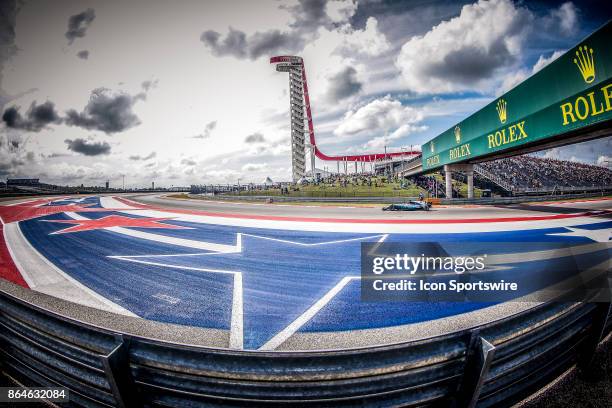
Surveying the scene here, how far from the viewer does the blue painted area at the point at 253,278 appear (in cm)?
404

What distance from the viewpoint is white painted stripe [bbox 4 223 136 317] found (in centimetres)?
469

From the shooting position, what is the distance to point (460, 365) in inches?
75.0

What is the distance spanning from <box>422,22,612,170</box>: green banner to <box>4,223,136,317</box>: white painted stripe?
18.2 m

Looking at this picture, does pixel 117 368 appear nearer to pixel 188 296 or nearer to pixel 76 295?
pixel 188 296

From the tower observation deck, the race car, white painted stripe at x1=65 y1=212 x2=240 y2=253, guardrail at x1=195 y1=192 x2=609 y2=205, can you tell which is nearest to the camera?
white painted stripe at x1=65 y1=212 x2=240 y2=253

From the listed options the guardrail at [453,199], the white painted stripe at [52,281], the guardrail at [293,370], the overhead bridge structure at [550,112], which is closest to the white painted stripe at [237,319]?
the guardrail at [293,370]

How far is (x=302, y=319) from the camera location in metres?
3.96

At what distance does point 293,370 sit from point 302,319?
2.44m

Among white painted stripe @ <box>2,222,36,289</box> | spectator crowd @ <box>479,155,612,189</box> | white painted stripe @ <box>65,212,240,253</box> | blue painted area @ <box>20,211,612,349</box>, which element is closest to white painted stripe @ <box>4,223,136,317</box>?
white painted stripe @ <box>2,222,36,289</box>

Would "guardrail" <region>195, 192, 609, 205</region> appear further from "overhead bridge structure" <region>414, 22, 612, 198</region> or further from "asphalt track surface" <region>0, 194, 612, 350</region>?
"asphalt track surface" <region>0, 194, 612, 350</region>

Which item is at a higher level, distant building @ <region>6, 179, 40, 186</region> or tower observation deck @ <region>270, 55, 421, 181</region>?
tower observation deck @ <region>270, 55, 421, 181</region>

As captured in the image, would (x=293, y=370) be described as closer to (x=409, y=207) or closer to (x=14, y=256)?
(x=14, y=256)

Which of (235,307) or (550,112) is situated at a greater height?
(550,112)

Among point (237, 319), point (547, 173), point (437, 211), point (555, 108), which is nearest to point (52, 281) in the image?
point (237, 319)
